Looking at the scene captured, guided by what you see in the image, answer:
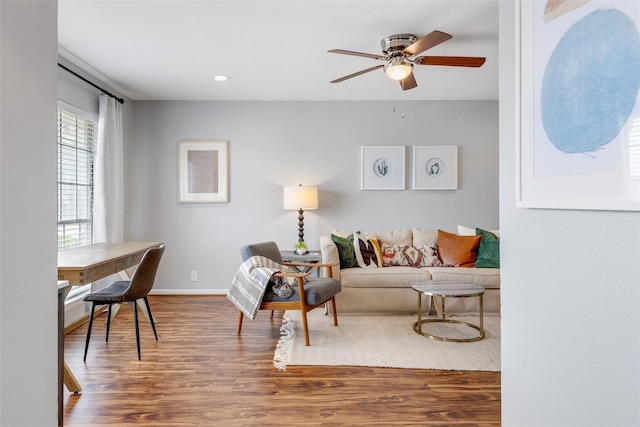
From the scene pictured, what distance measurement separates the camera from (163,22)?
2.78 m

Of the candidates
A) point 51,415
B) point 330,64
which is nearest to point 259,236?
point 330,64

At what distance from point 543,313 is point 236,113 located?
452cm

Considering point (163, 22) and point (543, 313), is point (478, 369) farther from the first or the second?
point (163, 22)

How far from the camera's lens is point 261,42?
122 inches

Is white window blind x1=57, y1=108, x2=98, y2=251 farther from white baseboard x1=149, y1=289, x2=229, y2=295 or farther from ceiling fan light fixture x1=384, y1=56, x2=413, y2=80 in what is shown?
ceiling fan light fixture x1=384, y1=56, x2=413, y2=80

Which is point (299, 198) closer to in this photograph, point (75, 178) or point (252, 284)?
point (252, 284)

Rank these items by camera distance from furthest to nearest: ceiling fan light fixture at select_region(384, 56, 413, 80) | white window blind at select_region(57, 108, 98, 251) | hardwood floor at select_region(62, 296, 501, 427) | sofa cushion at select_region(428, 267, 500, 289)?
sofa cushion at select_region(428, 267, 500, 289) < white window blind at select_region(57, 108, 98, 251) < ceiling fan light fixture at select_region(384, 56, 413, 80) < hardwood floor at select_region(62, 296, 501, 427)

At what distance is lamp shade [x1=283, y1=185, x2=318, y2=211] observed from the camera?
4.46m

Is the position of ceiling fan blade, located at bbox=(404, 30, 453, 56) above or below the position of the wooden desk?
above

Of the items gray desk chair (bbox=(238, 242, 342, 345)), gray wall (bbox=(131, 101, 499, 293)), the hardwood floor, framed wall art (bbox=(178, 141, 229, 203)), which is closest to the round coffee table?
the hardwood floor

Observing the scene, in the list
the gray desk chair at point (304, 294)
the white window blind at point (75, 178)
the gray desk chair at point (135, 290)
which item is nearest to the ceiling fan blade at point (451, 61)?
the gray desk chair at point (304, 294)

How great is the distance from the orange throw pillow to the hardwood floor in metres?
1.73

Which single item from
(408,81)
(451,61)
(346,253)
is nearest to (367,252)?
(346,253)

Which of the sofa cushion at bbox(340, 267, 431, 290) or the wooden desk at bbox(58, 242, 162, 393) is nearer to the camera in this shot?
the wooden desk at bbox(58, 242, 162, 393)
